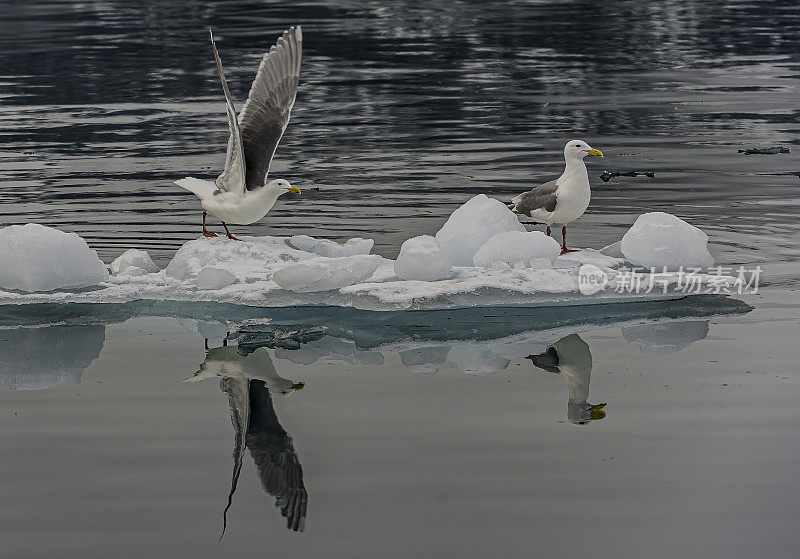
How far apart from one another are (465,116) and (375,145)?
356 cm

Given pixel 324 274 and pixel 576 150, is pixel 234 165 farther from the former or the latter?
pixel 576 150

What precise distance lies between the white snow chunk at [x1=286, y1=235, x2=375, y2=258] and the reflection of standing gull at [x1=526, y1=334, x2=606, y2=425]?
256 centimetres

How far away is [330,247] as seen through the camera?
39.9 feet

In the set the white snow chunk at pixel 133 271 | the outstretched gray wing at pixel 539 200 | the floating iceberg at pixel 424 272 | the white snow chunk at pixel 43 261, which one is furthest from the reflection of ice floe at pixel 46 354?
the outstretched gray wing at pixel 539 200

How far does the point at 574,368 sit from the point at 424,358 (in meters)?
1.11

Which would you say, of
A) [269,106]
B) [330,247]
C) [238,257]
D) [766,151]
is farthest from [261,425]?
[766,151]

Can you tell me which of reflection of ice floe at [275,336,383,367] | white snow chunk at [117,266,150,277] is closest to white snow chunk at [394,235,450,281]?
reflection of ice floe at [275,336,383,367]

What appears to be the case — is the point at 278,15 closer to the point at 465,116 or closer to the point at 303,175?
the point at 465,116

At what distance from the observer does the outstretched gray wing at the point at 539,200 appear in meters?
12.7

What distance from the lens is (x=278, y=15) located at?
4831 cm

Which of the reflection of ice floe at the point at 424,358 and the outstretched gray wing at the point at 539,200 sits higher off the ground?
the reflection of ice floe at the point at 424,358

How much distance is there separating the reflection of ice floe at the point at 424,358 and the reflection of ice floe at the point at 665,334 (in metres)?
1.43

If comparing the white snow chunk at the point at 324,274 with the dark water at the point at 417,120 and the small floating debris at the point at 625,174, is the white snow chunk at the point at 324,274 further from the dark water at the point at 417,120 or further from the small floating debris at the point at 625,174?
the small floating debris at the point at 625,174

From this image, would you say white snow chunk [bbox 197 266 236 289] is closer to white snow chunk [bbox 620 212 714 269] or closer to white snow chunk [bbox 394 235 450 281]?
white snow chunk [bbox 394 235 450 281]
